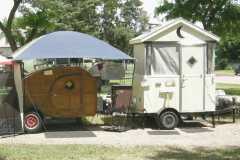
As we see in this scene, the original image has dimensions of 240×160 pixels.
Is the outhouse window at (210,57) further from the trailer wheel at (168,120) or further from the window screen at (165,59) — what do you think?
the trailer wheel at (168,120)

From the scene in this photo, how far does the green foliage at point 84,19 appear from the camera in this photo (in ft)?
99.9

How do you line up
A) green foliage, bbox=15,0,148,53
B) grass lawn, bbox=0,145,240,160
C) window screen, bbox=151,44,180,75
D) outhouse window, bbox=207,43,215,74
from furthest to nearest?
green foliage, bbox=15,0,148,53 < outhouse window, bbox=207,43,215,74 < window screen, bbox=151,44,180,75 < grass lawn, bbox=0,145,240,160

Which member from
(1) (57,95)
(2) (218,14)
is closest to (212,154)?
(1) (57,95)

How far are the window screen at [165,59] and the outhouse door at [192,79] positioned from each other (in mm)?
187

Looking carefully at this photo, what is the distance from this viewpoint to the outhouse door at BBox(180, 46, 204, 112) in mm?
14273

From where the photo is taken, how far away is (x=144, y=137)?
12.8 meters

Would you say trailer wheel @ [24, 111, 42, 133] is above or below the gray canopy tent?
below

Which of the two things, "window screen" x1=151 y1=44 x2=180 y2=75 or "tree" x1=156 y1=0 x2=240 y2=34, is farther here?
"tree" x1=156 y1=0 x2=240 y2=34

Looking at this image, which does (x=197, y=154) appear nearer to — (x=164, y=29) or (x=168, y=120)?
(x=168, y=120)

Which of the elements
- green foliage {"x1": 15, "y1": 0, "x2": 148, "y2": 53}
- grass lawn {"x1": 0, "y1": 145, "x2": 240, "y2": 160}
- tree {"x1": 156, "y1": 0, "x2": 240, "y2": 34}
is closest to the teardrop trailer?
grass lawn {"x1": 0, "y1": 145, "x2": 240, "y2": 160}

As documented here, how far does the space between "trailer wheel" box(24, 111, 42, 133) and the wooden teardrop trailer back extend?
216 millimetres

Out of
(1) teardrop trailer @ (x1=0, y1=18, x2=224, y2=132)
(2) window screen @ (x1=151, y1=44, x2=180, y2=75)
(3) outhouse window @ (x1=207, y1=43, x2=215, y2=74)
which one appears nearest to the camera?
(1) teardrop trailer @ (x1=0, y1=18, x2=224, y2=132)

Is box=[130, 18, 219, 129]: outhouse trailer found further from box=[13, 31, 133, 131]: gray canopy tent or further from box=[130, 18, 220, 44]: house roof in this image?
box=[13, 31, 133, 131]: gray canopy tent

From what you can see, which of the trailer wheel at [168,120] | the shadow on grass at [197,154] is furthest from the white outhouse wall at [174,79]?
the shadow on grass at [197,154]
